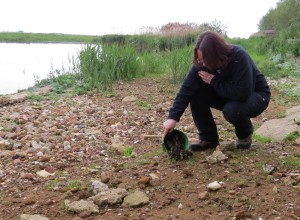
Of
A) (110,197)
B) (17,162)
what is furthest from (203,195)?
(17,162)

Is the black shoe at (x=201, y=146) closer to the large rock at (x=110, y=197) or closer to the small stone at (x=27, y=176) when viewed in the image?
the large rock at (x=110, y=197)

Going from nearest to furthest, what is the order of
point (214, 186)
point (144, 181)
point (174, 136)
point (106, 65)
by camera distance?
point (214, 186)
point (144, 181)
point (174, 136)
point (106, 65)

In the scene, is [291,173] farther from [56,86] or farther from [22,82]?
[22,82]

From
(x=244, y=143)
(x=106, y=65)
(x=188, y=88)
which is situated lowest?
(x=244, y=143)

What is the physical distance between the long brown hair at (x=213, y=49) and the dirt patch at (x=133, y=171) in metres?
0.80

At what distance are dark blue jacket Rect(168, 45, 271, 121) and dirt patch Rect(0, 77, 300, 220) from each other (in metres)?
0.49

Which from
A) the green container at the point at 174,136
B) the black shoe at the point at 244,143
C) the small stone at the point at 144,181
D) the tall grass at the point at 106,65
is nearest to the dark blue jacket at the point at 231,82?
the green container at the point at 174,136

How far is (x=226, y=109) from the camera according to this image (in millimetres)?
3477

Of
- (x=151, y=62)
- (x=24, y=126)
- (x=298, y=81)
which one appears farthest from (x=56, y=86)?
Result: (x=298, y=81)

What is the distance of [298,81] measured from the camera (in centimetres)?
773

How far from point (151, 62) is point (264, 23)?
24.7 m

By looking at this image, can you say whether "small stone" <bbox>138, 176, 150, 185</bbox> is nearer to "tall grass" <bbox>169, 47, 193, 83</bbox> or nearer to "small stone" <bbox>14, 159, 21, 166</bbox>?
"small stone" <bbox>14, 159, 21, 166</bbox>

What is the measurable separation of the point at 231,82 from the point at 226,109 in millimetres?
240

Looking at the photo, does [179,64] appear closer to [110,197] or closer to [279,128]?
[279,128]
